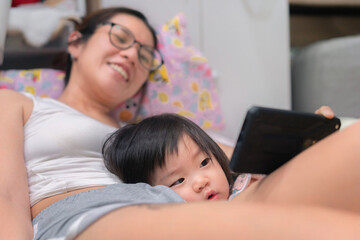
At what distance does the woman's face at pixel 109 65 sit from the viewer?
1.27 m

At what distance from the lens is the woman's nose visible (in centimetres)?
86

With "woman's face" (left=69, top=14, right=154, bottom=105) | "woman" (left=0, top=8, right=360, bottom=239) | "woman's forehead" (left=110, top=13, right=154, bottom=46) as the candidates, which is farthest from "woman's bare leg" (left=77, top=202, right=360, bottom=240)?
"woman's forehead" (left=110, top=13, right=154, bottom=46)

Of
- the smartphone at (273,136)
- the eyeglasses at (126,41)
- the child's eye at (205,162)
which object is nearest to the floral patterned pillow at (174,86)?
the eyeglasses at (126,41)

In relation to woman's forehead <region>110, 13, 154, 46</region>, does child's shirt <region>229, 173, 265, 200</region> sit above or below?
below

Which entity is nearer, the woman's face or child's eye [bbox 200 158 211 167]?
child's eye [bbox 200 158 211 167]

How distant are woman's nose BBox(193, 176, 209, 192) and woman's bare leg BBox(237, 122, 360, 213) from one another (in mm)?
163

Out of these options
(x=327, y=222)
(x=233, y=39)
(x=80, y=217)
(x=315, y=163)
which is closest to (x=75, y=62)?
(x=233, y=39)

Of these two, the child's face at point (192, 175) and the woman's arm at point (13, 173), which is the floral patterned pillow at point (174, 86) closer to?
the woman's arm at point (13, 173)

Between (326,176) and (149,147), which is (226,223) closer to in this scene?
(326,176)

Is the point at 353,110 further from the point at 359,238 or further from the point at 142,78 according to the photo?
the point at 359,238

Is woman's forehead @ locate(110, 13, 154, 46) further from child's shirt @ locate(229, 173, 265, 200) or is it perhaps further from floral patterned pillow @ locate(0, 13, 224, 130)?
child's shirt @ locate(229, 173, 265, 200)

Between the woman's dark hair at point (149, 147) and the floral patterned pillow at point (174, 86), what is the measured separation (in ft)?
1.55

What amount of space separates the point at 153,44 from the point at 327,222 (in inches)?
40.7

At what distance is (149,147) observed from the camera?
0.93 m
